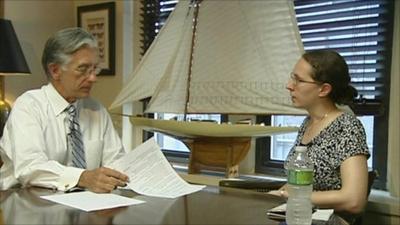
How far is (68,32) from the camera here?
5.31 feet

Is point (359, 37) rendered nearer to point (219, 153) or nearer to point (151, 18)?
point (219, 153)

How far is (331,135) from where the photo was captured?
1.60 m

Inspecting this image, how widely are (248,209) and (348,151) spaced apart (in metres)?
0.50

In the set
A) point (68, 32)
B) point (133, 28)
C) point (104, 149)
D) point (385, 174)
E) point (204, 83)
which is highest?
point (133, 28)

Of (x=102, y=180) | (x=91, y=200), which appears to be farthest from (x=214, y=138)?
(x=91, y=200)

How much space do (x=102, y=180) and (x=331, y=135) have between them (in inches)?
30.8

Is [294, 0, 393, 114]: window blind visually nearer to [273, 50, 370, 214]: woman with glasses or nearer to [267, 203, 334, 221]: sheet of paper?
[273, 50, 370, 214]: woman with glasses

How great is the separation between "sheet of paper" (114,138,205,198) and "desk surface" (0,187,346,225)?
0.21ft

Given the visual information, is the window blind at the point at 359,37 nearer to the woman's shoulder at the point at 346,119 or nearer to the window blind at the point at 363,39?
the window blind at the point at 363,39

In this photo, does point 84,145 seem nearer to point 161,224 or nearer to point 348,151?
point 161,224

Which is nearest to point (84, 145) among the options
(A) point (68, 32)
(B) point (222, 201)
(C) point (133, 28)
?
(A) point (68, 32)

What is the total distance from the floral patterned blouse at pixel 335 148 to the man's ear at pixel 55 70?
858mm

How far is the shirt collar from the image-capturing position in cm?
165

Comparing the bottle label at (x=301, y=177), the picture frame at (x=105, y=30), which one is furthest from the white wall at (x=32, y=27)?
the bottle label at (x=301, y=177)
